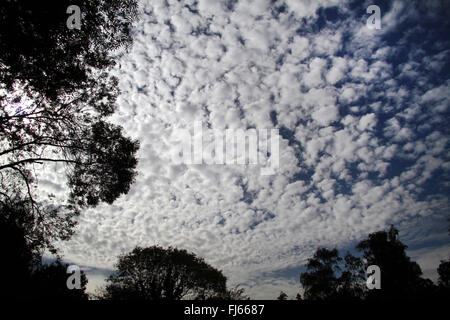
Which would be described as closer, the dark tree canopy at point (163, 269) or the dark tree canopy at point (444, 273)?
the dark tree canopy at point (444, 273)

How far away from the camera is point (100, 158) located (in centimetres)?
1178

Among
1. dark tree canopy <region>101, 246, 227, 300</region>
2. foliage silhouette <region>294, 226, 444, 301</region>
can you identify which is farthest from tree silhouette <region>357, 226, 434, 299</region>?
dark tree canopy <region>101, 246, 227, 300</region>

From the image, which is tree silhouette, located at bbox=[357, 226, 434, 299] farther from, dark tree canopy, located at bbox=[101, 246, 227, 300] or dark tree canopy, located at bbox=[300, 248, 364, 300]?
dark tree canopy, located at bbox=[101, 246, 227, 300]

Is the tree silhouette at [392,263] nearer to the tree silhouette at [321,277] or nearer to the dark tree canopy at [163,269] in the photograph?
the tree silhouette at [321,277]

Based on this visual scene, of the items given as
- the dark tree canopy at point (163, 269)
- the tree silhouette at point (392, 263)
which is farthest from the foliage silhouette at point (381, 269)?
Result: the dark tree canopy at point (163, 269)

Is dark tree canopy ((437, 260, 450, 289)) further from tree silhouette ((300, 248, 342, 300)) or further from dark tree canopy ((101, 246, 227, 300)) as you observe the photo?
dark tree canopy ((101, 246, 227, 300))

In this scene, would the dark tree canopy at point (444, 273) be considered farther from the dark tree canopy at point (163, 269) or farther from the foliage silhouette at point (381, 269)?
the dark tree canopy at point (163, 269)

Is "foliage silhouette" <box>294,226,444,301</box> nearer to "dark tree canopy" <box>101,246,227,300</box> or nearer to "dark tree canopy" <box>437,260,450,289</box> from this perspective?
"dark tree canopy" <box>437,260,450,289</box>

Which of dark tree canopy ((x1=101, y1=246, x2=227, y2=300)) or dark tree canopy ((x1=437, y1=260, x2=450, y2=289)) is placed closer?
dark tree canopy ((x1=437, y1=260, x2=450, y2=289))

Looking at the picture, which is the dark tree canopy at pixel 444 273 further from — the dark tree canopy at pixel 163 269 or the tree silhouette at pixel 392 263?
the dark tree canopy at pixel 163 269
